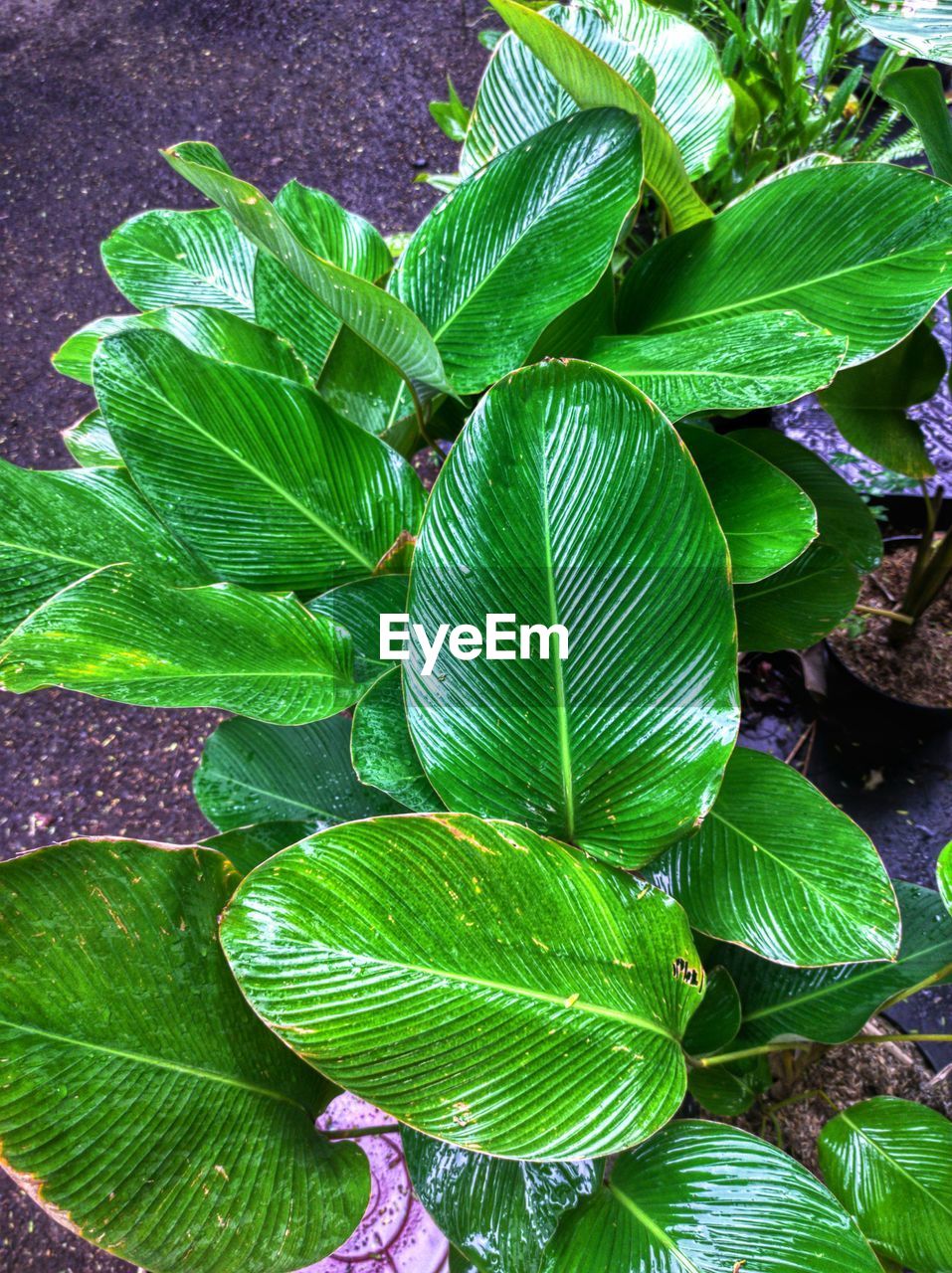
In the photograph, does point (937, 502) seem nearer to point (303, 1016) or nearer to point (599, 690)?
point (599, 690)

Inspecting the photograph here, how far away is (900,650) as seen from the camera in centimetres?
128

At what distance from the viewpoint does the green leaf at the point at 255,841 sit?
0.68m

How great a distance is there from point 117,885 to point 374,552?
0.34m

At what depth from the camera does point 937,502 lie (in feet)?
3.71

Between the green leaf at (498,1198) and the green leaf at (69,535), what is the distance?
0.50 metres

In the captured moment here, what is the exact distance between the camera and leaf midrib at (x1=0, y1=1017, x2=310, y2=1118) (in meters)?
0.47

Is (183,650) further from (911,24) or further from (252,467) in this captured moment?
(911,24)

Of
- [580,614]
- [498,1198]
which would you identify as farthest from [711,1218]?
[580,614]

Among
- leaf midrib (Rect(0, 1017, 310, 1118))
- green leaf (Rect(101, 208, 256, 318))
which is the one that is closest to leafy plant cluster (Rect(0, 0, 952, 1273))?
leaf midrib (Rect(0, 1017, 310, 1118))

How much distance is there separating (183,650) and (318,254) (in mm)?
468

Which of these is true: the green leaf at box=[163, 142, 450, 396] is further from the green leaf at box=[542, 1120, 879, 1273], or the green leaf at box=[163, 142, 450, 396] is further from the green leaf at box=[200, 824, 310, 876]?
the green leaf at box=[542, 1120, 879, 1273]

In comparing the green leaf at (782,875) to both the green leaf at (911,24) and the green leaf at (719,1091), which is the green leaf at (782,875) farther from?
the green leaf at (911,24)

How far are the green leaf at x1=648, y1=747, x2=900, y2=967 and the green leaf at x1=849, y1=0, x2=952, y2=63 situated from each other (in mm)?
537

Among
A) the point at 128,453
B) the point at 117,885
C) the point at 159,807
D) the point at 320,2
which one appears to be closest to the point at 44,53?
the point at 320,2
